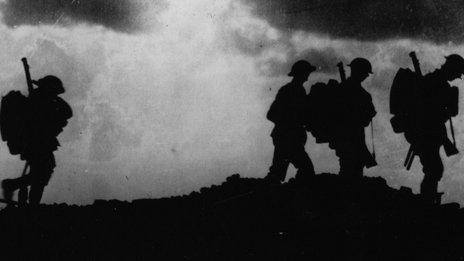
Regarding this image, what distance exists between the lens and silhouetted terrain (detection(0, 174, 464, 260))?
7.55m

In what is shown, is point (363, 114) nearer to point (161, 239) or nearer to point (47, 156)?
point (161, 239)

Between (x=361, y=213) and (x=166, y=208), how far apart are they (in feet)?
11.7

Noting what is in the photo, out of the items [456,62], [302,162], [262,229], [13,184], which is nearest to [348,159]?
[302,162]

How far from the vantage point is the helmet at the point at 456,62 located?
9.81 metres

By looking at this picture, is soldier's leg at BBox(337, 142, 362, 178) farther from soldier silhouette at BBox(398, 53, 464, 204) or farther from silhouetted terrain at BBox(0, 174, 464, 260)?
soldier silhouette at BBox(398, 53, 464, 204)

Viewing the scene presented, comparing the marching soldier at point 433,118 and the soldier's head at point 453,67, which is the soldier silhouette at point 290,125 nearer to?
the marching soldier at point 433,118

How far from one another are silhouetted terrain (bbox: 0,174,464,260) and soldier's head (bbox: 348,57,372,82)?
1.91 m

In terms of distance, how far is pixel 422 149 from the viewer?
31.5 ft

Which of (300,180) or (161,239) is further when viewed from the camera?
(300,180)

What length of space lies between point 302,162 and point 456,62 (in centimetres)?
339

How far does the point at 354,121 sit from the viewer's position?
32.4 ft

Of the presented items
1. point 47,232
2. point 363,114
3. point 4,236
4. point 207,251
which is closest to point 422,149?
point 363,114

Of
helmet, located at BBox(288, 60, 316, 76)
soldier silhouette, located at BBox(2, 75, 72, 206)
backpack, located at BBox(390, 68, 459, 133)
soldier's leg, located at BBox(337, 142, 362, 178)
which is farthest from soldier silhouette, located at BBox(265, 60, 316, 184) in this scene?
soldier silhouette, located at BBox(2, 75, 72, 206)

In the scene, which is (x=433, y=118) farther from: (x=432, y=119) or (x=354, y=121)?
(x=354, y=121)
